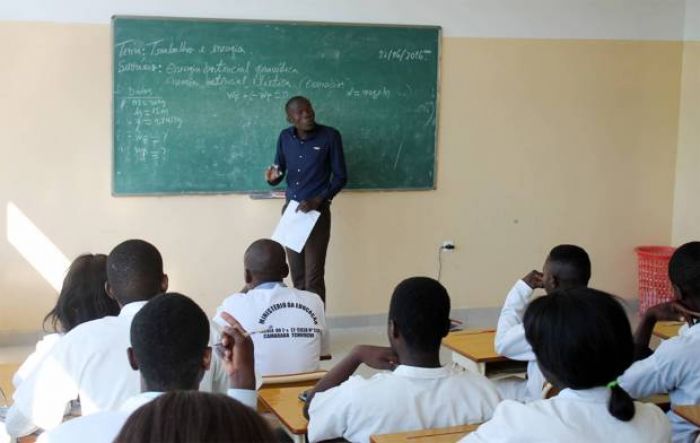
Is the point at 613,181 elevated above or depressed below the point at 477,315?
above

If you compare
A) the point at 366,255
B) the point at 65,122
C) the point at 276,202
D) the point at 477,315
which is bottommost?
the point at 477,315

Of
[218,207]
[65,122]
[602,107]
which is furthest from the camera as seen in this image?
[602,107]

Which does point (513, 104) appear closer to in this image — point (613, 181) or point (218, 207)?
point (613, 181)

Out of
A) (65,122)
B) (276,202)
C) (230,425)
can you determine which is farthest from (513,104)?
(230,425)

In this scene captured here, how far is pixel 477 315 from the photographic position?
6754 mm

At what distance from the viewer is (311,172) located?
5.79 metres

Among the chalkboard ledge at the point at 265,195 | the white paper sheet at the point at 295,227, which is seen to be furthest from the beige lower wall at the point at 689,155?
the chalkboard ledge at the point at 265,195

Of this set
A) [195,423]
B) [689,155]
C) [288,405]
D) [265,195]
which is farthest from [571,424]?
[689,155]

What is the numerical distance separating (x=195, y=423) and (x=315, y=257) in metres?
4.92

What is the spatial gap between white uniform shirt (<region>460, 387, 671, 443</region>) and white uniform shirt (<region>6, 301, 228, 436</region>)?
40.5 inches

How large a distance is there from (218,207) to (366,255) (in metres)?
1.16

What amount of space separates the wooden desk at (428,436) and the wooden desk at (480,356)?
1.20 meters

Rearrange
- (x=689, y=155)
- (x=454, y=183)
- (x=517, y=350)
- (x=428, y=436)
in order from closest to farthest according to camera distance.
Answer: (x=428, y=436)
(x=517, y=350)
(x=454, y=183)
(x=689, y=155)

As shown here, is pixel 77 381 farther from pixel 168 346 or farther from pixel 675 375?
pixel 675 375
